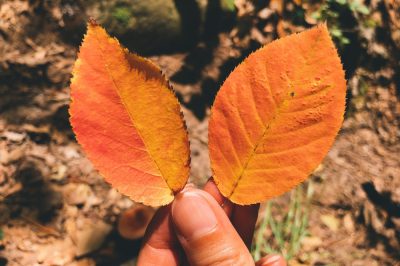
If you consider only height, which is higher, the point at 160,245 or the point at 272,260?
the point at 160,245

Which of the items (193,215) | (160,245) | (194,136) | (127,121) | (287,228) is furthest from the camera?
(194,136)

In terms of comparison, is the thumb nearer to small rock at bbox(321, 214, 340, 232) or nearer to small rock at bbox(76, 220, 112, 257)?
small rock at bbox(76, 220, 112, 257)

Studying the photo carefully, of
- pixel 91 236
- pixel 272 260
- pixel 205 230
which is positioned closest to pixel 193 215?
pixel 205 230

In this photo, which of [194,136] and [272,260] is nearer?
[272,260]

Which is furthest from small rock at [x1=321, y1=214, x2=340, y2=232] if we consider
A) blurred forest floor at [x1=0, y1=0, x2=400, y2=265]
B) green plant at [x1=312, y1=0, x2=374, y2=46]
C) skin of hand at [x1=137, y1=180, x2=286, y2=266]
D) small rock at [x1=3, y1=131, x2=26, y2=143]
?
small rock at [x1=3, y1=131, x2=26, y2=143]

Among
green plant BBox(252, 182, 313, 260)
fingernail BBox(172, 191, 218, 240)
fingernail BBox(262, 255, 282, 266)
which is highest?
fingernail BBox(172, 191, 218, 240)

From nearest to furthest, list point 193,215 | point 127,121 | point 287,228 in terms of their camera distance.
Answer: point 127,121 → point 193,215 → point 287,228

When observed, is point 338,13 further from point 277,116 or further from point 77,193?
point 77,193

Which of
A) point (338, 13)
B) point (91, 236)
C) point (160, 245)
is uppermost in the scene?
point (338, 13)
